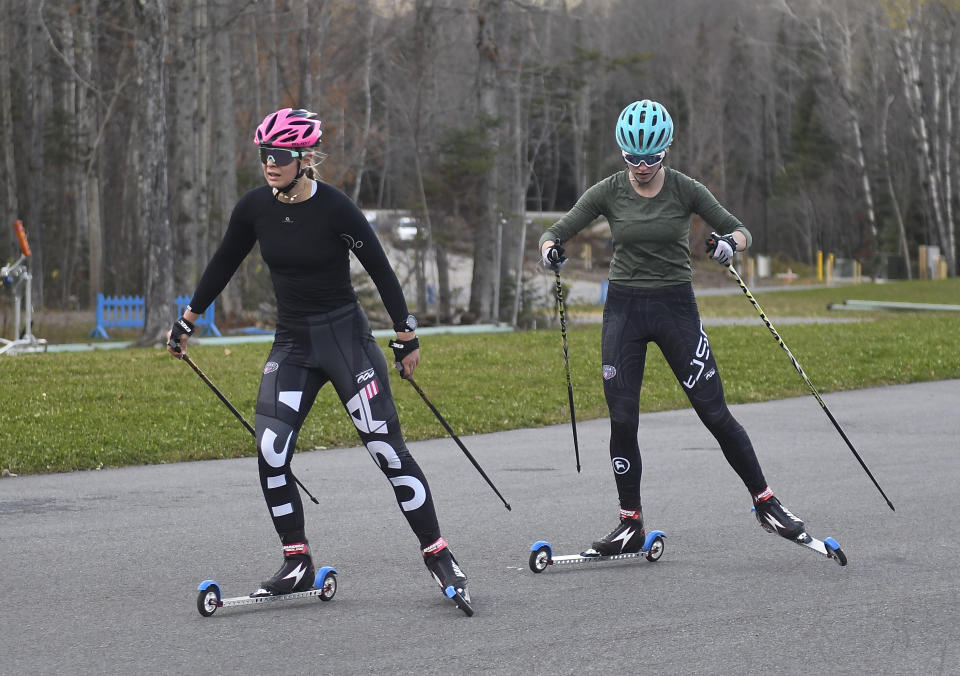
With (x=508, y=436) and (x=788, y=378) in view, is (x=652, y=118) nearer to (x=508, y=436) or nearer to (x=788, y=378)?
(x=508, y=436)

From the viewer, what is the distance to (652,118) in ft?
20.6

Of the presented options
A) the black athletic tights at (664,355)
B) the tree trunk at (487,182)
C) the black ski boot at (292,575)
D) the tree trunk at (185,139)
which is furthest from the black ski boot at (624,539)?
the tree trunk at (487,182)

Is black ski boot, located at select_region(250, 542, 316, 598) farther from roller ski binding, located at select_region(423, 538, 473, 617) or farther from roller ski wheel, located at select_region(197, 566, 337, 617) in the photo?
roller ski binding, located at select_region(423, 538, 473, 617)

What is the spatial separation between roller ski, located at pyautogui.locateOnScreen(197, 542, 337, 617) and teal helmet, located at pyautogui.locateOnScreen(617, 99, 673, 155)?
2.38m

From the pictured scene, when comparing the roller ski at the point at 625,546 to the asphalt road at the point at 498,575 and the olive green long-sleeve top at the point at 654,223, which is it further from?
the olive green long-sleeve top at the point at 654,223

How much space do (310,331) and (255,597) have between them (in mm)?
1147

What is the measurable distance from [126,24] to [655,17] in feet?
171

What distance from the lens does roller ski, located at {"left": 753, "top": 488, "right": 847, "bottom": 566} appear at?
640cm

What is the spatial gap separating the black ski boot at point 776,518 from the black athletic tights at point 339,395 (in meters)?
1.78

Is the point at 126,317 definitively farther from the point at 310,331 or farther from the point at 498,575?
the point at 310,331

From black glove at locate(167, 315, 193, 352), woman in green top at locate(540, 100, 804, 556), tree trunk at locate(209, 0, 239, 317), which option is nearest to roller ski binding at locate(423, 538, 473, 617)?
woman in green top at locate(540, 100, 804, 556)

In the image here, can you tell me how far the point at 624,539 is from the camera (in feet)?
21.6

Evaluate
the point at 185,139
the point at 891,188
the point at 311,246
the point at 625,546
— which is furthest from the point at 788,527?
the point at 891,188

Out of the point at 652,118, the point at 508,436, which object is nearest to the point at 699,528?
the point at 652,118
